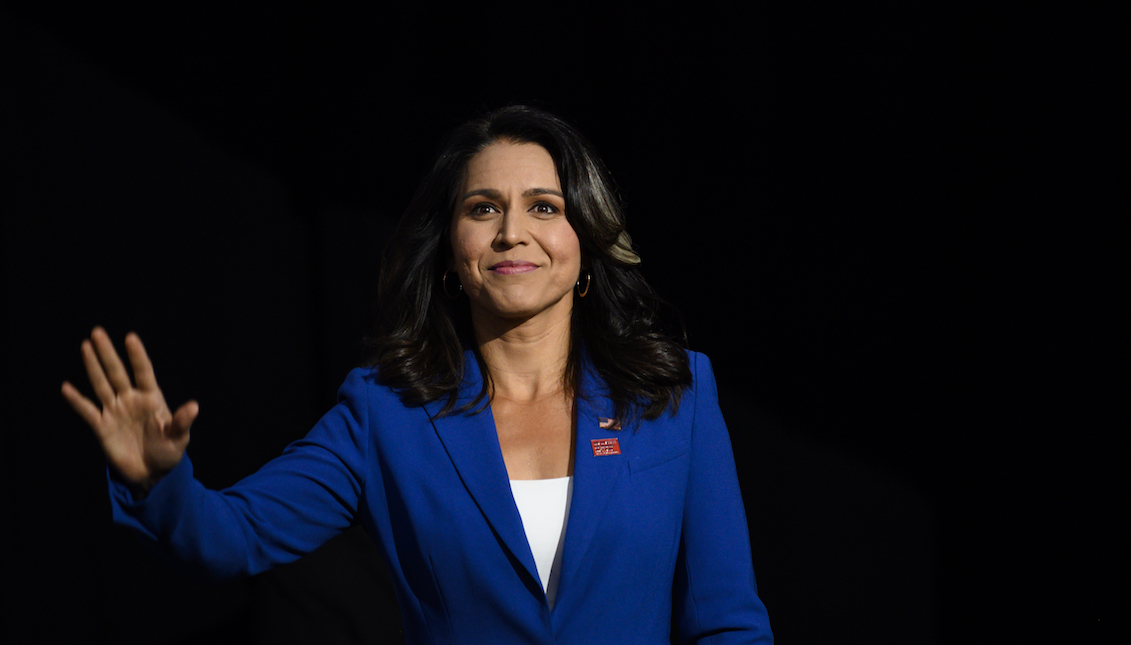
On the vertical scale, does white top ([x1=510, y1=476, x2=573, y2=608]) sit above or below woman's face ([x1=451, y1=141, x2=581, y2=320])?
below

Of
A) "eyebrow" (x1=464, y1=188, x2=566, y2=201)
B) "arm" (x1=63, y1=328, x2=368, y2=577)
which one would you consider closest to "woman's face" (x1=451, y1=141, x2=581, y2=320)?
"eyebrow" (x1=464, y1=188, x2=566, y2=201)

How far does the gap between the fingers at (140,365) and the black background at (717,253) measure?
1.17 m

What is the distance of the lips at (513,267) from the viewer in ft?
4.55

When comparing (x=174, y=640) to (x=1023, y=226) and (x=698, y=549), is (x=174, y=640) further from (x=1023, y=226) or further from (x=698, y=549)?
(x=1023, y=226)

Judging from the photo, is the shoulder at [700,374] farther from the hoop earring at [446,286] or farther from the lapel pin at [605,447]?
the hoop earring at [446,286]

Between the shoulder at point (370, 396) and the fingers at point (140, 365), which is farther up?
the fingers at point (140, 365)

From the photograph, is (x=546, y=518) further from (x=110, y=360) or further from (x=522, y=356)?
(x=110, y=360)

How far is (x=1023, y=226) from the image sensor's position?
2.12 meters

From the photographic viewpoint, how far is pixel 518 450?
1.39 metres

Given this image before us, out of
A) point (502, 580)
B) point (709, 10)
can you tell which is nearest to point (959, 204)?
point (709, 10)

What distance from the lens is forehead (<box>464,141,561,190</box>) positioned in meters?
1.43

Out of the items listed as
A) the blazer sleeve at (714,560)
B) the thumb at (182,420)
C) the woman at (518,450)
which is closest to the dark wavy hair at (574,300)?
the woman at (518,450)

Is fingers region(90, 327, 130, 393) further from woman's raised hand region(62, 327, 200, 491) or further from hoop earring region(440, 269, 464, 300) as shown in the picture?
hoop earring region(440, 269, 464, 300)

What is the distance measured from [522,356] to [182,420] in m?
0.62
